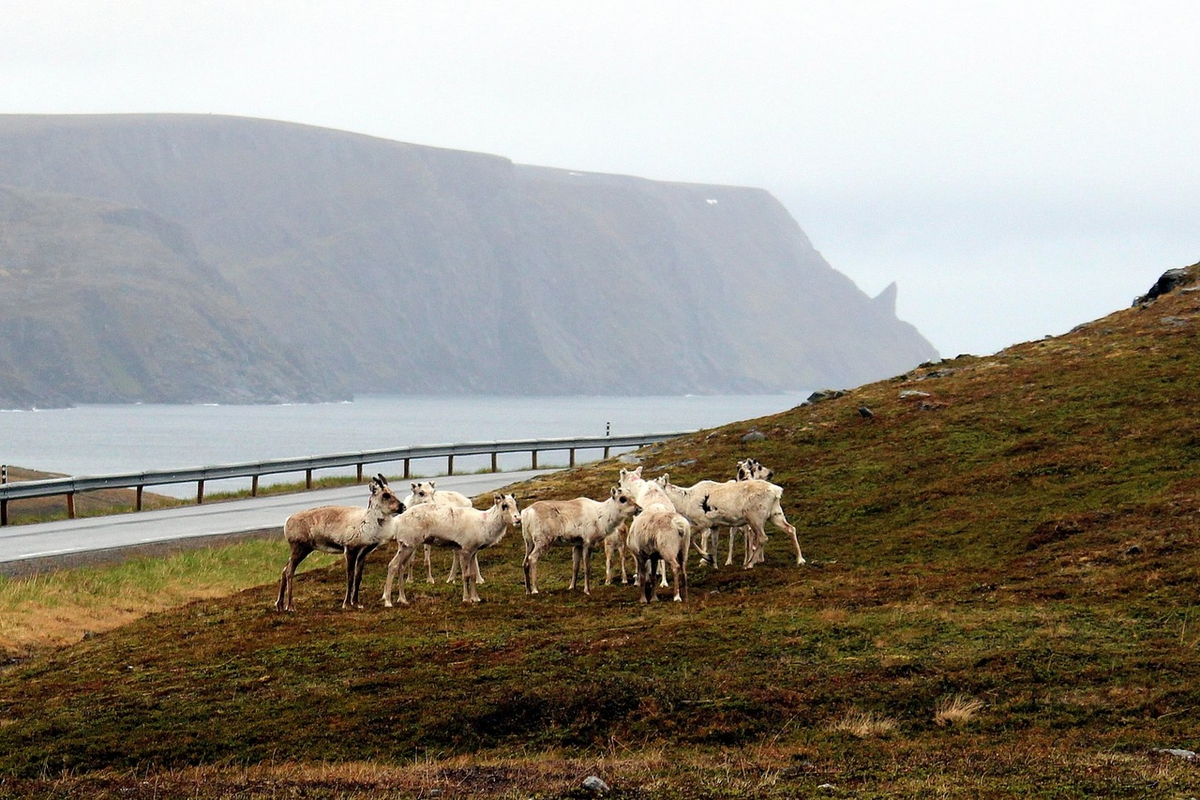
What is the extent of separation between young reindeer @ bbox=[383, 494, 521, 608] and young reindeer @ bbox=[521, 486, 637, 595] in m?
0.46

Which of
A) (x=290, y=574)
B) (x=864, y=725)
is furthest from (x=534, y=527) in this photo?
(x=864, y=725)

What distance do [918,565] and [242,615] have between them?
11.8 metres

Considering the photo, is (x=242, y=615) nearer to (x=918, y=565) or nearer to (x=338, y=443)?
(x=918, y=565)

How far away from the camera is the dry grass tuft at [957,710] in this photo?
14.8m

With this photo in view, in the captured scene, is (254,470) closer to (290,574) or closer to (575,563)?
(290,574)

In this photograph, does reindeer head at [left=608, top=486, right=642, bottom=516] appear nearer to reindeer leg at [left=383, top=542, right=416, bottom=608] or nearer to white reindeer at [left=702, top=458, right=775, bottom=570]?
white reindeer at [left=702, top=458, right=775, bottom=570]

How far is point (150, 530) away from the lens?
38.5 metres

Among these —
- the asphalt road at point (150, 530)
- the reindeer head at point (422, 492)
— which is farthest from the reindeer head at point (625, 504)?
the asphalt road at point (150, 530)

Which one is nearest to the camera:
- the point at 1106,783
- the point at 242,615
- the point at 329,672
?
the point at 1106,783

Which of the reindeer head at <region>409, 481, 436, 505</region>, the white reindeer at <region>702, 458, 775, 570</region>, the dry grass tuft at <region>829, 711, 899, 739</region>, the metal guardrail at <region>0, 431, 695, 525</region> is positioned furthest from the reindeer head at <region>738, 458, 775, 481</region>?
the metal guardrail at <region>0, 431, 695, 525</region>

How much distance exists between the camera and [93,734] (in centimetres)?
1602

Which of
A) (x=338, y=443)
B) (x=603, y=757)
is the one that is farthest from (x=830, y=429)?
(x=338, y=443)

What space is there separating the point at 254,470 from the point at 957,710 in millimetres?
39711

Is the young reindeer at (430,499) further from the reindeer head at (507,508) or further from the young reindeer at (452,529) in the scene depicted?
the reindeer head at (507,508)
